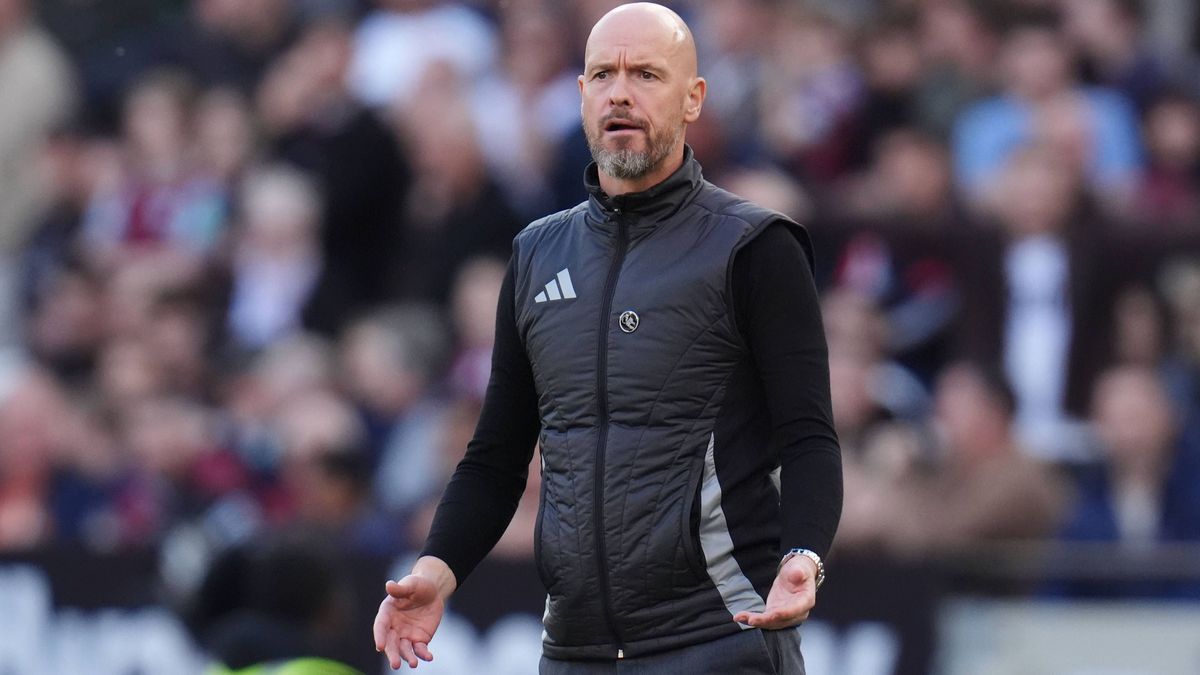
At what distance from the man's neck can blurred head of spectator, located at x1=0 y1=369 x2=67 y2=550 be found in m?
6.58

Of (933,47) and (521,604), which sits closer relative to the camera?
(521,604)

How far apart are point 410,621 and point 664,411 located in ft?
2.30

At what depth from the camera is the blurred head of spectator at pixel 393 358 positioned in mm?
10203

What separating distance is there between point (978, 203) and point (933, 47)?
1.25m

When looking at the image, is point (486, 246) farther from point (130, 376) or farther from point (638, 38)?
point (638, 38)

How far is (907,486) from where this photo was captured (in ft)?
28.2

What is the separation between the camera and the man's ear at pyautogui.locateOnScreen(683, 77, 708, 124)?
4.27 m

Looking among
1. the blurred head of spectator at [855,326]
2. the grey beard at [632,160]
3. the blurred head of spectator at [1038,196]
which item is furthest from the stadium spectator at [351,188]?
the grey beard at [632,160]

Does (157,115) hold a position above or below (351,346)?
above

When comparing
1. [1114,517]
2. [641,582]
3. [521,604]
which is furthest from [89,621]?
[641,582]

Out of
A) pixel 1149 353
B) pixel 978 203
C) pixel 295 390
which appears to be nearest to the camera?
pixel 1149 353

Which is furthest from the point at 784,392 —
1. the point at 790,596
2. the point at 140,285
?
A: the point at 140,285

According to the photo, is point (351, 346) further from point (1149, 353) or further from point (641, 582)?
point (641, 582)

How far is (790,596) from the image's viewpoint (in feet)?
12.4
